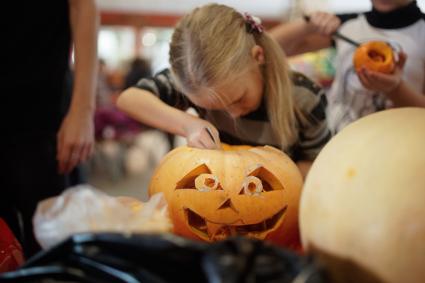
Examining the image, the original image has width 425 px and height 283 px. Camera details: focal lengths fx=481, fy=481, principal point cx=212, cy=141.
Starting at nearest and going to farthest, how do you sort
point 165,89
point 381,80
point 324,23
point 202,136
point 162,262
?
1. point 162,262
2. point 202,136
3. point 381,80
4. point 165,89
5. point 324,23

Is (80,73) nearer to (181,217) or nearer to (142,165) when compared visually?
(181,217)

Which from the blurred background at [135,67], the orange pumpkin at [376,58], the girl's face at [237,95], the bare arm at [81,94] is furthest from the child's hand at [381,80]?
the blurred background at [135,67]

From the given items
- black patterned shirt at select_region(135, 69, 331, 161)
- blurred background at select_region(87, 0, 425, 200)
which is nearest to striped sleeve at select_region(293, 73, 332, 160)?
black patterned shirt at select_region(135, 69, 331, 161)

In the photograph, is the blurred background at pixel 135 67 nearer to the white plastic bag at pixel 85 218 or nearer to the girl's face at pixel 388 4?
the girl's face at pixel 388 4

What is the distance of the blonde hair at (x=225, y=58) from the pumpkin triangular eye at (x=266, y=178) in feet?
0.69

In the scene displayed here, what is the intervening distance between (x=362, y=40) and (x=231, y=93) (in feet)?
1.62

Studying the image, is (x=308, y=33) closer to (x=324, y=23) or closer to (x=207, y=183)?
(x=324, y=23)

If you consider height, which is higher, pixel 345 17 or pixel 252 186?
pixel 345 17

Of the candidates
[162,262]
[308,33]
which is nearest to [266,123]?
[308,33]

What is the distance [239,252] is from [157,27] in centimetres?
902

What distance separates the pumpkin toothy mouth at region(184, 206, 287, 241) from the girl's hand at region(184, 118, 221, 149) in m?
0.14

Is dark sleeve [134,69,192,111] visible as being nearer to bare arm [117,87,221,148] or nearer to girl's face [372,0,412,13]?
bare arm [117,87,221,148]

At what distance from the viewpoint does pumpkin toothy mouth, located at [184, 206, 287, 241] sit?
84cm

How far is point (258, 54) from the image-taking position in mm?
1061
